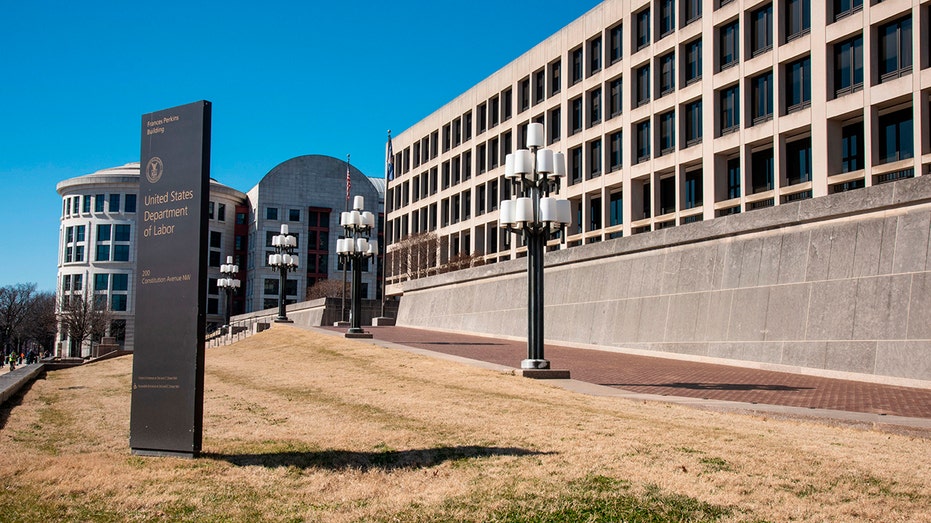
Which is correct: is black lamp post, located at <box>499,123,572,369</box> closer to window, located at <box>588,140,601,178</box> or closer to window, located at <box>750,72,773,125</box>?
window, located at <box>750,72,773,125</box>

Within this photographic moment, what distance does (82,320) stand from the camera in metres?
89.6

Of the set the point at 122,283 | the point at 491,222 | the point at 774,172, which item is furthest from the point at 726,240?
the point at 122,283

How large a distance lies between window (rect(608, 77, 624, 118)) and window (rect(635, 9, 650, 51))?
2.53 metres

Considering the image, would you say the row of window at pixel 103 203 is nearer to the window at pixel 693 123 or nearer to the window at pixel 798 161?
the window at pixel 693 123

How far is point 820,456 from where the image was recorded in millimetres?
9070

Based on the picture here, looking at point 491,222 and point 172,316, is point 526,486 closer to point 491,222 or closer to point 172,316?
point 172,316

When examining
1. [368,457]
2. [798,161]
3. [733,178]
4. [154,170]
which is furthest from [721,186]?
[154,170]

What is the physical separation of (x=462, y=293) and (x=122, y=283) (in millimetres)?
82839

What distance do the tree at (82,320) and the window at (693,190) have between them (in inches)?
2707

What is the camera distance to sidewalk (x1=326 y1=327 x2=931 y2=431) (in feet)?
43.3

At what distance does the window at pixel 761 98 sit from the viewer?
126ft

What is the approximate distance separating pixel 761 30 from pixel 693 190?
913 centimetres

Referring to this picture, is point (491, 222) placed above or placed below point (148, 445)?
above

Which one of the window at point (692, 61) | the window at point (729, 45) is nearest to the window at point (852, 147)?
the window at point (729, 45)
